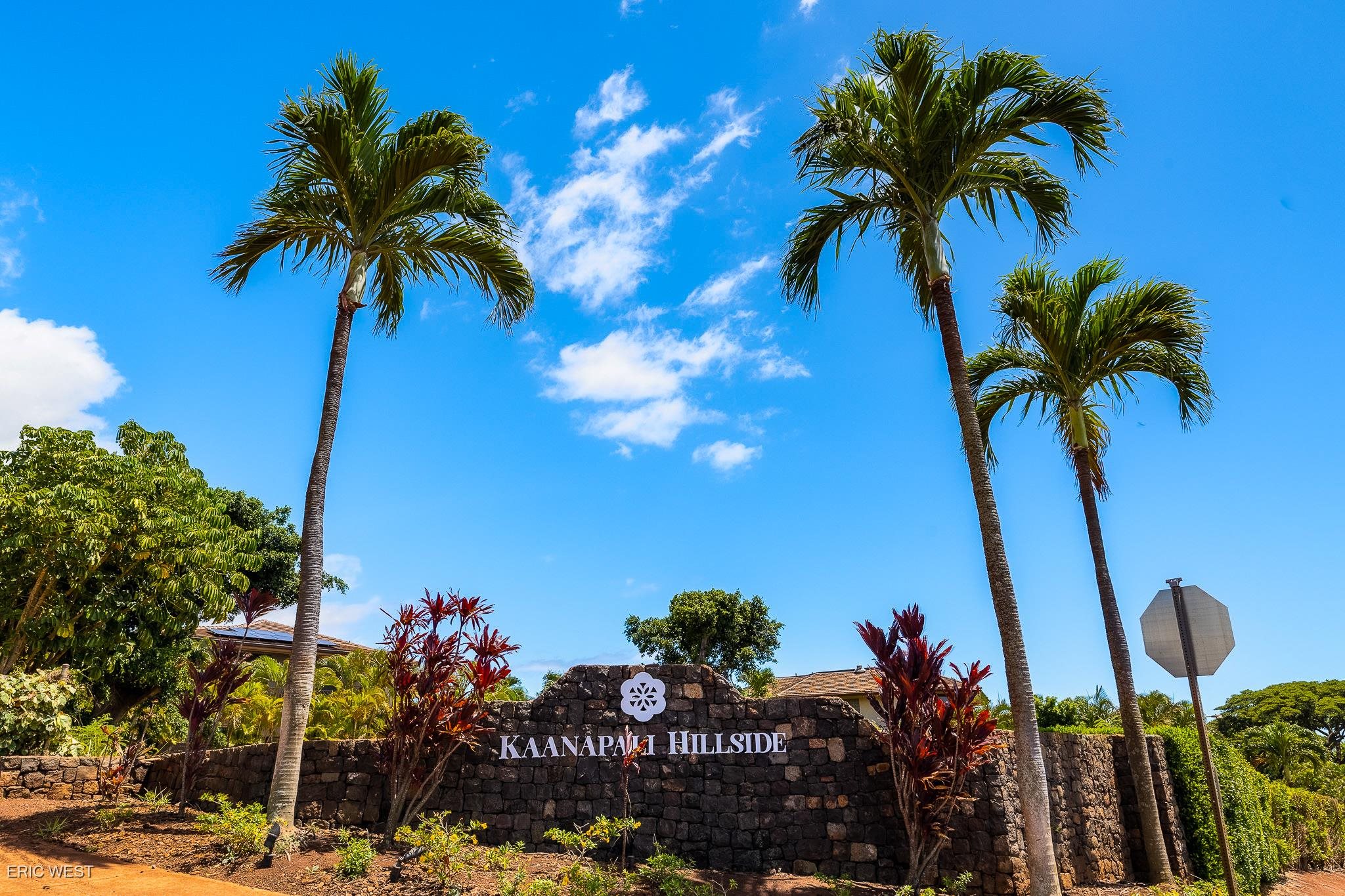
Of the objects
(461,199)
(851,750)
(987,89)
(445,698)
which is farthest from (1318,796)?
(461,199)

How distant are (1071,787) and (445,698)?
797 centimetres

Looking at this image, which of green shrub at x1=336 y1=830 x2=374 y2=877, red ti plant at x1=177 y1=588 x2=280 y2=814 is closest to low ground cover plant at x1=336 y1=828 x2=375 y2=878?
green shrub at x1=336 y1=830 x2=374 y2=877

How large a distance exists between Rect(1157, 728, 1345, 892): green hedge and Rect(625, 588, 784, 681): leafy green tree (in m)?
19.6

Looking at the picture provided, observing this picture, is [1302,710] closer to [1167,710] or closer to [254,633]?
[1167,710]

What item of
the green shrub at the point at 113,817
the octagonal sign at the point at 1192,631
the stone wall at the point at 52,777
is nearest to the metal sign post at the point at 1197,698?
the octagonal sign at the point at 1192,631

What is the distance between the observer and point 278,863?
8047mm

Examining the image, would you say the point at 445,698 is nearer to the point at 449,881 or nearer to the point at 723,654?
the point at 449,881

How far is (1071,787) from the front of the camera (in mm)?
10172

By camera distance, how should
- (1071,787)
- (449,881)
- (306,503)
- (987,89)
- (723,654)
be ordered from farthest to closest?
(723,654)
(1071,787)
(306,503)
(987,89)
(449,881)

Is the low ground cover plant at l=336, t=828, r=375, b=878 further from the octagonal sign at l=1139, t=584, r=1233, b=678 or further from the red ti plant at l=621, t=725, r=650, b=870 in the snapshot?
the octagonal sign at l=1139, t=584, r=1233, b=678

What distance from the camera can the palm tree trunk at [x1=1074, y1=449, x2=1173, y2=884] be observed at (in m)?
10.4

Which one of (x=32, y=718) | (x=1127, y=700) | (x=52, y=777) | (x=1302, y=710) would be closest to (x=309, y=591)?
(x=52, y=777)

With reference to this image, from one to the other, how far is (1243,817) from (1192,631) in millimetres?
6962

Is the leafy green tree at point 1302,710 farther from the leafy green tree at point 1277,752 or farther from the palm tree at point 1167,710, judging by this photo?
the palm tree at point 1167,710
